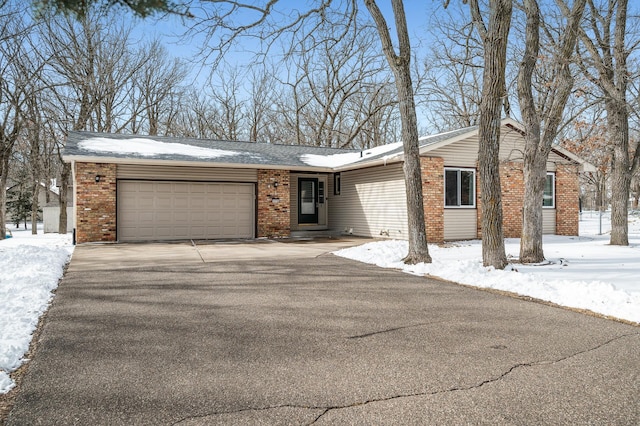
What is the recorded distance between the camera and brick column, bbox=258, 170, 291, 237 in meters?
15.0

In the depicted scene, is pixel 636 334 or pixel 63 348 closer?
pixel 63 348

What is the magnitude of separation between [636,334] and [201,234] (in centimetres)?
1237

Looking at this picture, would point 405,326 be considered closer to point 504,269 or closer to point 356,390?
point 356,390

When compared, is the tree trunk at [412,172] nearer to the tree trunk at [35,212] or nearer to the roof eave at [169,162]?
the roof eave at [169,162]

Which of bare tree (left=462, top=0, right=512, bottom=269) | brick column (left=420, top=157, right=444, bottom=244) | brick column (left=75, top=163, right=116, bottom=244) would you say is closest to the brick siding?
brick column (left=420, top=157, right=444, bottom=244)

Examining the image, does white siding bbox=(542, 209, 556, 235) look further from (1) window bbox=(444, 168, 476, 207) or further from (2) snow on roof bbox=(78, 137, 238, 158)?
(2) snow on roof bbox=(78, 137, 238, 158)

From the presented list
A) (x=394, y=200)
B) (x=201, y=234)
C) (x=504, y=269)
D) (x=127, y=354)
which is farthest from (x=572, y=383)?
(x=201, y=234)

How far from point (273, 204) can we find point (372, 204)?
134 inches

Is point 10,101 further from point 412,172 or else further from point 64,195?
point 412,172

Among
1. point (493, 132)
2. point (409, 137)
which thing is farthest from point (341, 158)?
point (493, 132)

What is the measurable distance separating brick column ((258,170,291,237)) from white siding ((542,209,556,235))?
9030 millimetres

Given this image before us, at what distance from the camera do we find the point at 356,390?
288cm

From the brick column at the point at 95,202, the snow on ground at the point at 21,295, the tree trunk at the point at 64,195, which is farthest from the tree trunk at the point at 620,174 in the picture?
the tree trunk at the point at 64,195

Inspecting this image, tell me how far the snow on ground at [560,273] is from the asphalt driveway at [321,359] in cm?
52
